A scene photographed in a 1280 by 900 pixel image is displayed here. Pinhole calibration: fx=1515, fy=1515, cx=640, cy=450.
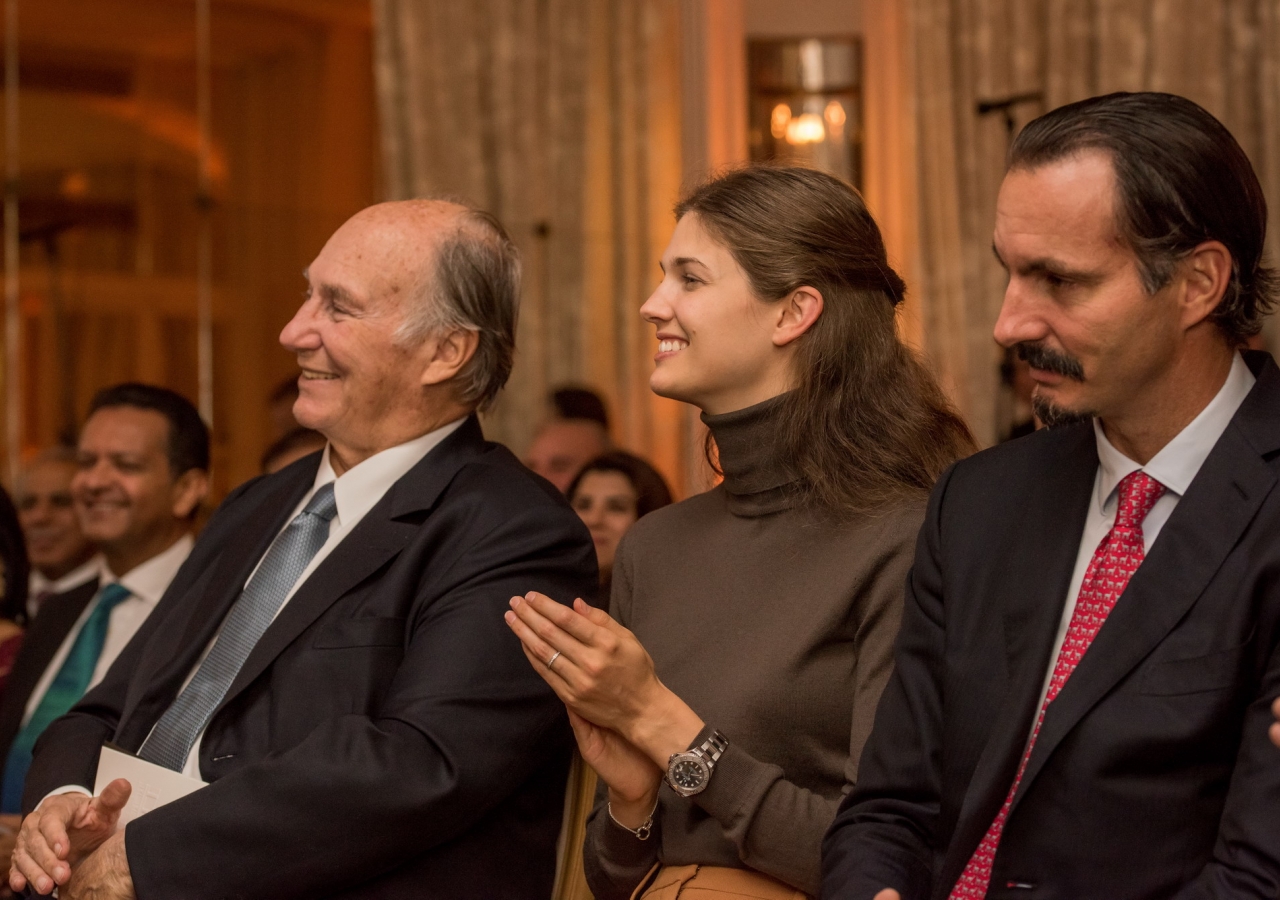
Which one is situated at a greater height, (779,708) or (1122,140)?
(1122,140)

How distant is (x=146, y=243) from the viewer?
6102 mm

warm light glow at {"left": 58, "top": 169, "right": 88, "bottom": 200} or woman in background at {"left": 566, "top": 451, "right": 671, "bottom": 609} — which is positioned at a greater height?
warm light glow at {"left": 58, "top": 169, "right": 88, "bottom": 200}

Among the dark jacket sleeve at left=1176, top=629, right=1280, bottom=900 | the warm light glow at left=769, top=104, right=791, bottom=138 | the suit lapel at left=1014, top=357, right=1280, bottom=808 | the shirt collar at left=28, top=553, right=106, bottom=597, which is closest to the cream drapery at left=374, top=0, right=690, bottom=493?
the warm light glow at left=769, top=104, right=791, bottom=138

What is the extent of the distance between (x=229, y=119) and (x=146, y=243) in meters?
0.74

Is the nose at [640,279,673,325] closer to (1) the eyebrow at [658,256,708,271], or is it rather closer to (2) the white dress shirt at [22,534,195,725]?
(1) the eyebrow at [658,256,708,271]

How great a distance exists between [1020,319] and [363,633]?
44.4 inches

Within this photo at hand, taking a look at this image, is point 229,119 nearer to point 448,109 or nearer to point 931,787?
point 448,109

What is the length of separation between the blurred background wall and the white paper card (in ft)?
11.6

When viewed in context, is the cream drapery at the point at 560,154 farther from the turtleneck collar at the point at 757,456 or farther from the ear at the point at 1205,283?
the ear at the point at 1205,283

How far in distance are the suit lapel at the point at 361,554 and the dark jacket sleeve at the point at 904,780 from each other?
0.88 m

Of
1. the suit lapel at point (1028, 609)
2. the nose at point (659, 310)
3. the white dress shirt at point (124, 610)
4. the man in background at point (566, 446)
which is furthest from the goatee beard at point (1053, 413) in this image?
the man in background at point (566, 446)

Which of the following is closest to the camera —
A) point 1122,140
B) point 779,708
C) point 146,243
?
point 1122,140

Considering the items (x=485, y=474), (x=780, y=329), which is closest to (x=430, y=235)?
(x=485, y=474)

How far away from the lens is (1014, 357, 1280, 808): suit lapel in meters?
1.71
